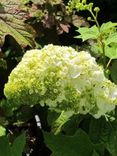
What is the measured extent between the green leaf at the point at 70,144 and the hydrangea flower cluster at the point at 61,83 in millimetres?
88

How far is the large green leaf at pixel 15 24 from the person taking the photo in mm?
2176

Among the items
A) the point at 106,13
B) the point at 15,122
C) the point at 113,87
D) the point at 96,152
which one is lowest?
the point at 106,13

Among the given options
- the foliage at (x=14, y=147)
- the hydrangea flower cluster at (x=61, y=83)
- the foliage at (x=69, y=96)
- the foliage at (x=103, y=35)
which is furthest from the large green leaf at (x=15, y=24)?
the foliage at (x=14, y=147)

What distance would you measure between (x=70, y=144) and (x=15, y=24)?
0.64 m

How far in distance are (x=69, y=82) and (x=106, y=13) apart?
2.23 metres

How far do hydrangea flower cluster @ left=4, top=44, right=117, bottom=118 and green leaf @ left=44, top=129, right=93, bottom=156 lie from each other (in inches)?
3.5

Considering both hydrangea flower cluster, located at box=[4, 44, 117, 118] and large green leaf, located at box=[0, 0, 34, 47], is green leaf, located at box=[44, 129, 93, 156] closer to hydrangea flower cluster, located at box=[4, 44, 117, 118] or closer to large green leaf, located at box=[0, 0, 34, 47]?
hydrangea flower cluster, located at box=[4, 44, 117, 118]

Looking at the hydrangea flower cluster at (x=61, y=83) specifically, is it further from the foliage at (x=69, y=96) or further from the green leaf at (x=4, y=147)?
the green leaf at (x=4, y=147)

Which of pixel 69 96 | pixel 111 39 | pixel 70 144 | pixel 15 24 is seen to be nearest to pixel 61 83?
pixel 69 96

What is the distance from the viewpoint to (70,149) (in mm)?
1785

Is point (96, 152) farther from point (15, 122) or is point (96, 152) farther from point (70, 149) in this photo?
point (15, 122)

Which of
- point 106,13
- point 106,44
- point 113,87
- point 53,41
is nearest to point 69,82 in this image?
point 113,87

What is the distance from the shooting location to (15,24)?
2207 millimetres

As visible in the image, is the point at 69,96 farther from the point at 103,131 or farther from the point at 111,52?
the point at 111,52
